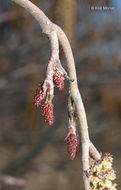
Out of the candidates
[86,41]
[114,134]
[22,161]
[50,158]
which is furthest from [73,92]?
[114,134]

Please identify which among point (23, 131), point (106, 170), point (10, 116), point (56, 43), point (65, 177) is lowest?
point (106, 170)

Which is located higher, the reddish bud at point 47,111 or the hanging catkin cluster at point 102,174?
the reddish bud at point 47,111

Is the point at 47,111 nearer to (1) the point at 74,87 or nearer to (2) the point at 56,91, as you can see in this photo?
(1) the point at 74,87

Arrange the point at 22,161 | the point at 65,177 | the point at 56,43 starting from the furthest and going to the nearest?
the point at 65,177 → the point at 22,161 → the point at 56,43

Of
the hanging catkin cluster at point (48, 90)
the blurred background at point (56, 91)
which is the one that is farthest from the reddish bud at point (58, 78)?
the blurred background at point (56, 91)

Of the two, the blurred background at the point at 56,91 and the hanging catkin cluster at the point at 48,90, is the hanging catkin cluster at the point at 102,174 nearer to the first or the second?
the hanging catkin cluster at the point at 48,90

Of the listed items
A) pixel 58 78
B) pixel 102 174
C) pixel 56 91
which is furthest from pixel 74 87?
pixel 56 91

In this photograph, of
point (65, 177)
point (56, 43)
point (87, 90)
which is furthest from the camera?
point (87, 90)

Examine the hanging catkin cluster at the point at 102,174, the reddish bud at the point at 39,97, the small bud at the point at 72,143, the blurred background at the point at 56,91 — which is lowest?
the hanging catkin cluster at the point at 102,174

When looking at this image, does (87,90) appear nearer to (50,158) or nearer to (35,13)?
(50,158)
